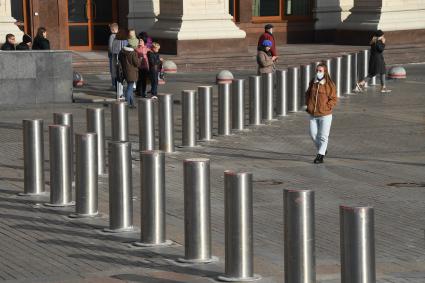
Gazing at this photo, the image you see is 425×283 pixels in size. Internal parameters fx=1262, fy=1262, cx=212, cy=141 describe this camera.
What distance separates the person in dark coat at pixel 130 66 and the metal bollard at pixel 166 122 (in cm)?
600

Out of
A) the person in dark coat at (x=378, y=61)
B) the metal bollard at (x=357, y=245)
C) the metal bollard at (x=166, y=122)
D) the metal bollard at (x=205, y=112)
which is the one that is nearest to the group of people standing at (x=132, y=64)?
the metal bollard at (x=205, y=112)

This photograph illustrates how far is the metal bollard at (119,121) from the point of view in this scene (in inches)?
720

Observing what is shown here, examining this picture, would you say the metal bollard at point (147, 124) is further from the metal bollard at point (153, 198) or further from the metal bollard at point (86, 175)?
the metal bollard at point (153, 198)

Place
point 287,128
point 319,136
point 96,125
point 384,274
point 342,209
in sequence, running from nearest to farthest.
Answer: point 342,209
point 384,274
point 96,125
point 319,136
point 287,128

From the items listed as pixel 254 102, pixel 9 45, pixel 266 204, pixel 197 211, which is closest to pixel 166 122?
pixel 254 102

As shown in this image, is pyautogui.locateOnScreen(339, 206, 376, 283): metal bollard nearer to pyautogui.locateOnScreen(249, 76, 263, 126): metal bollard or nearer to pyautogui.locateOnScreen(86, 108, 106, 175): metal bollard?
pyautogui.locateOnScreen(86, 108, 106, 175): metal bollard

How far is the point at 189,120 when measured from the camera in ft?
65.2

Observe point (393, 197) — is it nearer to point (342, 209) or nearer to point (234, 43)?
point (342, 209)

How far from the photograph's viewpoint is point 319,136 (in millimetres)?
18250

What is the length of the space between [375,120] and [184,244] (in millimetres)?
11498

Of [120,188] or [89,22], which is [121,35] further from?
[120,188]

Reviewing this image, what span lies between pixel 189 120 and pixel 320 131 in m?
2.50

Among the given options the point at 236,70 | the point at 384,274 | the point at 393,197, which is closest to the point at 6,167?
the point at 393,197

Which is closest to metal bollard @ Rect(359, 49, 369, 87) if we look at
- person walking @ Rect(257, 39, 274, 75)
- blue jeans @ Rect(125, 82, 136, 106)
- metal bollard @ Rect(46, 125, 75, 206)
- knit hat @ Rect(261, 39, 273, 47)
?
knit hat @ Rect(261, 39, 273, 47)
